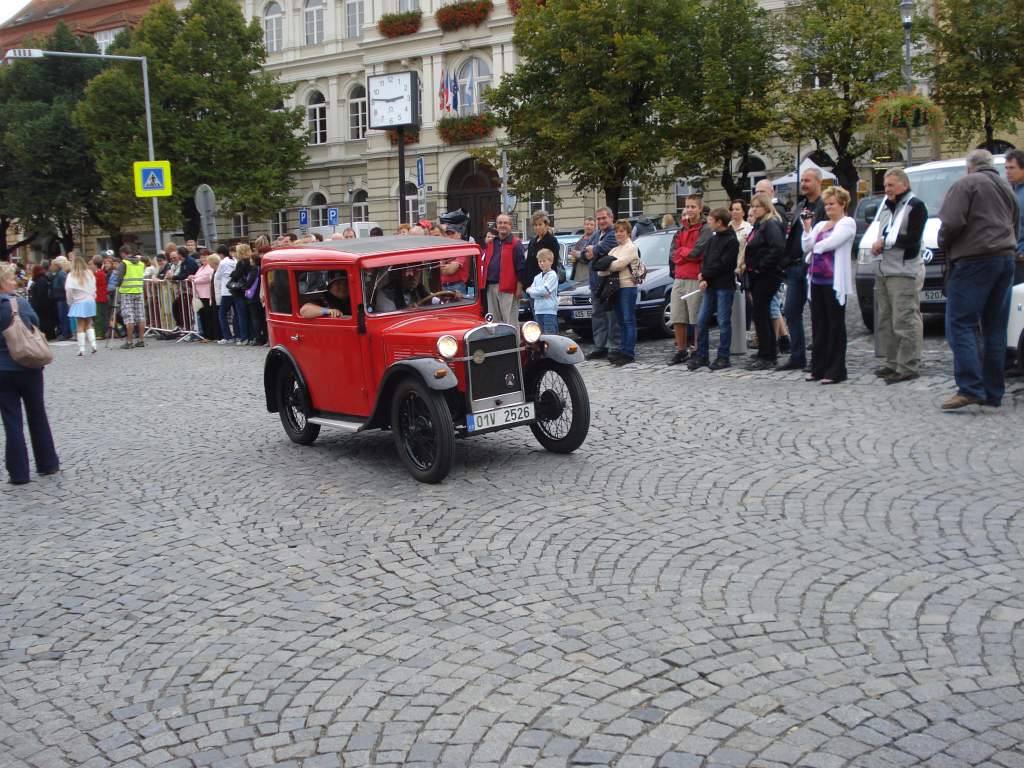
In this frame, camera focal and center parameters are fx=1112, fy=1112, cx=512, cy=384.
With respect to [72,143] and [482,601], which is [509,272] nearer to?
[482,601]

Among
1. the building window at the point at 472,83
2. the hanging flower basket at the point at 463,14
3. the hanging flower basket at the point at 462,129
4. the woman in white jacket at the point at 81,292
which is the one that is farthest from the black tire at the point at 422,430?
the hanging flower basket at the point at 463,14

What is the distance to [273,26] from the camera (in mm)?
58406

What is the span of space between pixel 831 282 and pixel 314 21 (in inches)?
2001

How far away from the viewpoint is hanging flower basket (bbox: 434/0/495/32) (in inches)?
1932

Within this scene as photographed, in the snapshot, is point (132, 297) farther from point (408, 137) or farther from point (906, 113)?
point (408, 137)

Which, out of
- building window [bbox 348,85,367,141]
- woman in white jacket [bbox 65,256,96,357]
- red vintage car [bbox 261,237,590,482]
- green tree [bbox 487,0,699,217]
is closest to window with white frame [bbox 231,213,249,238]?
building window [bbox 348,85,367,141]

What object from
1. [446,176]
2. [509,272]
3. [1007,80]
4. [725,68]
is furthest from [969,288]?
[446,176]

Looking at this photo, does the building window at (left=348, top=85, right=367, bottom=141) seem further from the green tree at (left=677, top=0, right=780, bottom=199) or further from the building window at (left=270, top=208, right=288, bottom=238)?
the green tree at (left=677, top=0, right=780, bottom=199)

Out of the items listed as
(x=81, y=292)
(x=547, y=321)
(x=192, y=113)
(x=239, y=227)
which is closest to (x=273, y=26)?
(x=239, y=227)

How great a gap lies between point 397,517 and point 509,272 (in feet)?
26.4

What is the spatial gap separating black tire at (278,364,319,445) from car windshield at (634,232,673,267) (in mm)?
8657

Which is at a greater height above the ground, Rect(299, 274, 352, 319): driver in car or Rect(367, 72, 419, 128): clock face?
Rect(367, 72, 419, 128): clock face

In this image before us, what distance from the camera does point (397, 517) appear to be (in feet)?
23.1

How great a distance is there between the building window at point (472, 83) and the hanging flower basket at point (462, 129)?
0.77 metres
